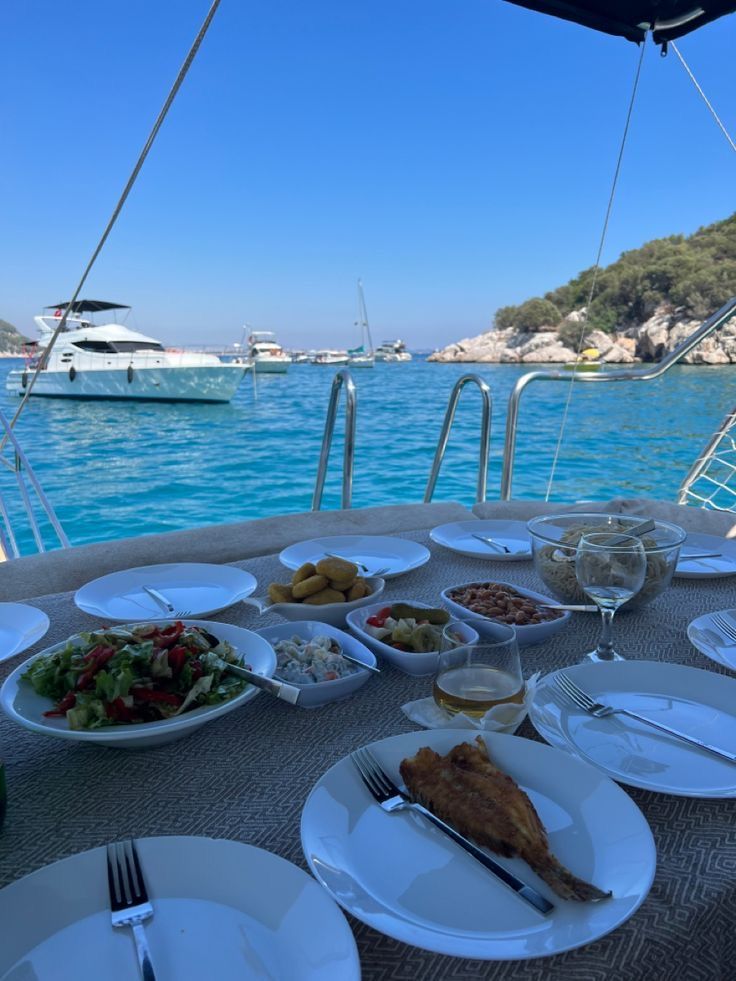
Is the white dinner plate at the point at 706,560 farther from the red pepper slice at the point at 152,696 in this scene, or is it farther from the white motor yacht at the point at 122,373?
the white motor yacht at the point at 122,373

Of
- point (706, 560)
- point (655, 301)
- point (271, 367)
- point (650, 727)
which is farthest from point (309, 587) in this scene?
point (271, 367)

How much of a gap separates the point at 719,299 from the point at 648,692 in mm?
23213

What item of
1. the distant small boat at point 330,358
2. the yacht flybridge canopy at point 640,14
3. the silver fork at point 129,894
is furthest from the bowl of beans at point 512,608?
the distant small boat at point 330,358

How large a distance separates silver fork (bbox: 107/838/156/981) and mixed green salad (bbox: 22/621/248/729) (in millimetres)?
185

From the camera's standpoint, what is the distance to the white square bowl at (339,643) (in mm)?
696

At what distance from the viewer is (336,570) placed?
95 cm

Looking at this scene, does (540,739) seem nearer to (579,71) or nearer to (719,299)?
(579,71)

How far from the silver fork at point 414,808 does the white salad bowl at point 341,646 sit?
5.5 inches

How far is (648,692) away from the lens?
74 cm

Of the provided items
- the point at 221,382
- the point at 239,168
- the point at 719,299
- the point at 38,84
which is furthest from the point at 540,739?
the point at 239,168

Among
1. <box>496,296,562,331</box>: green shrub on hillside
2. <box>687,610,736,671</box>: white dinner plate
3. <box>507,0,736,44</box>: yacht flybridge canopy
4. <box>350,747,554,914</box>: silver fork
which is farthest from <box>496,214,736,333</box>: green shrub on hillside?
<box>350,747,554,914</box>: silver fork

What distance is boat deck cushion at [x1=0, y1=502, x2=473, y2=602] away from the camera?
3.92 feet

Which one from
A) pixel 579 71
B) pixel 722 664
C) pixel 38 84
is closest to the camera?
pixel 722 664

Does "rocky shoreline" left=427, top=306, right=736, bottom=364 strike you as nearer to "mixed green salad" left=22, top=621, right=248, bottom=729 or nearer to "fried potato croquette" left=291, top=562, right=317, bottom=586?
"fried potato croquette" left=291, top=562, right=317, bottom=586
